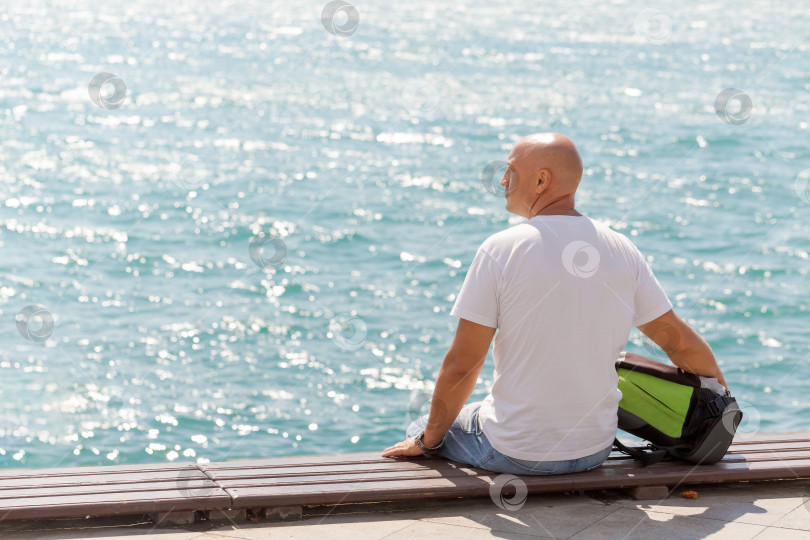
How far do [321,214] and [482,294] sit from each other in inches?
542

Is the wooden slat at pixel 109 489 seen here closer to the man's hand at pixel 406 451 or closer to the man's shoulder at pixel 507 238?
the man's hand at pixel 406 451

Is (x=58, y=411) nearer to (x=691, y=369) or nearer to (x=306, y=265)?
(x=306, y=265)

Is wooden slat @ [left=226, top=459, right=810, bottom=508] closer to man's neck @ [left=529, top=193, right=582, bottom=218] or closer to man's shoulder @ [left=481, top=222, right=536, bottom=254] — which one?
man's shoulder @ [left=481, top=222, right=536, bottom=254]

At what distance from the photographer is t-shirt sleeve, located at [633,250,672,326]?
13.0 ft

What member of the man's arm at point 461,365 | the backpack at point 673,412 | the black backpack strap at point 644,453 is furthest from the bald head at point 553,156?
the black backpack strap at point 644,453

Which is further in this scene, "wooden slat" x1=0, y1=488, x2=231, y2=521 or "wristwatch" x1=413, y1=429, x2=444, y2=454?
"wristwatch" x1=413, y1=429, x2=444, y2=454

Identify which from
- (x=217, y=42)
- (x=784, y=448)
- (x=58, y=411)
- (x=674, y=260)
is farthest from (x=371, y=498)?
(x=217, y=42)

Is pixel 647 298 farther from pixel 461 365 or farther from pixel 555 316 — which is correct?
pixel 461 365

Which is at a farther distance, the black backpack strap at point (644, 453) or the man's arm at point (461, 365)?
the black backpack strap at point (644, 453)

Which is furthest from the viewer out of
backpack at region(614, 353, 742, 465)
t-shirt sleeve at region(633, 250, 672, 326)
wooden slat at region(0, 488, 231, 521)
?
backpack at region(614, 353, 742, 465)

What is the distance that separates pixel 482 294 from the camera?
3.86 meters

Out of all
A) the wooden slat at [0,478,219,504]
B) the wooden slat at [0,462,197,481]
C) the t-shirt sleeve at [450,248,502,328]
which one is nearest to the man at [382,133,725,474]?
the t-shirt sleeve at [450,248,502,328]

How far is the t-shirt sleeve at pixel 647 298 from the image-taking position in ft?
13.0

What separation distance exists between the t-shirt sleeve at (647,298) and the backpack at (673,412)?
33 centimetres
